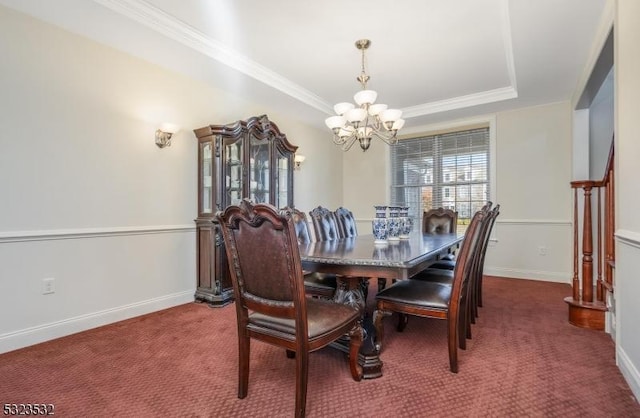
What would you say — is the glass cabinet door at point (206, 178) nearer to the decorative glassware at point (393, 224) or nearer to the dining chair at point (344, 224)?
the dining chair at point (344, 224)

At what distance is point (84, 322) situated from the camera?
2.64 meters

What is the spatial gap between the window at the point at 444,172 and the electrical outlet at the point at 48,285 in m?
4.71

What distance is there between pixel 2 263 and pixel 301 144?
3.67 metres

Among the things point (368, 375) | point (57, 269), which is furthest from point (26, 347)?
point (368, 375)

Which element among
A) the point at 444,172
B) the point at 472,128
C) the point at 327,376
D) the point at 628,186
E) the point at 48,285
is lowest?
the point at 327,376

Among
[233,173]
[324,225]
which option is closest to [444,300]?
[324,225]

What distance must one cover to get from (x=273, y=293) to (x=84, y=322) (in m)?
2.11

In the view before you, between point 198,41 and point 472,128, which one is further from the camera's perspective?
point 472,128

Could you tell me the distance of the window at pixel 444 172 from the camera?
5016 millimetres

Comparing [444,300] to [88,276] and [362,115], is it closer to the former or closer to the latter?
[362,115]

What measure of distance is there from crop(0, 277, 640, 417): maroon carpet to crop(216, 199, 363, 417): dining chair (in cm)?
29

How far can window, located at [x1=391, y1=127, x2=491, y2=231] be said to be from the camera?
5016 mm

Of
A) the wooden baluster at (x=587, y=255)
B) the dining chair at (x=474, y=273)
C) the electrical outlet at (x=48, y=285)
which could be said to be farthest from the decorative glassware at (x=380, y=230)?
the electrical outlet at (x=48, y=285)

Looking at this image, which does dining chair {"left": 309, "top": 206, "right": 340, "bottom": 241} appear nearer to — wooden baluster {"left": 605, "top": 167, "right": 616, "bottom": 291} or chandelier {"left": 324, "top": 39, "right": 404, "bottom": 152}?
chandelier {"left": 324, "top": 39, "right": 404, "bottom": 152}
